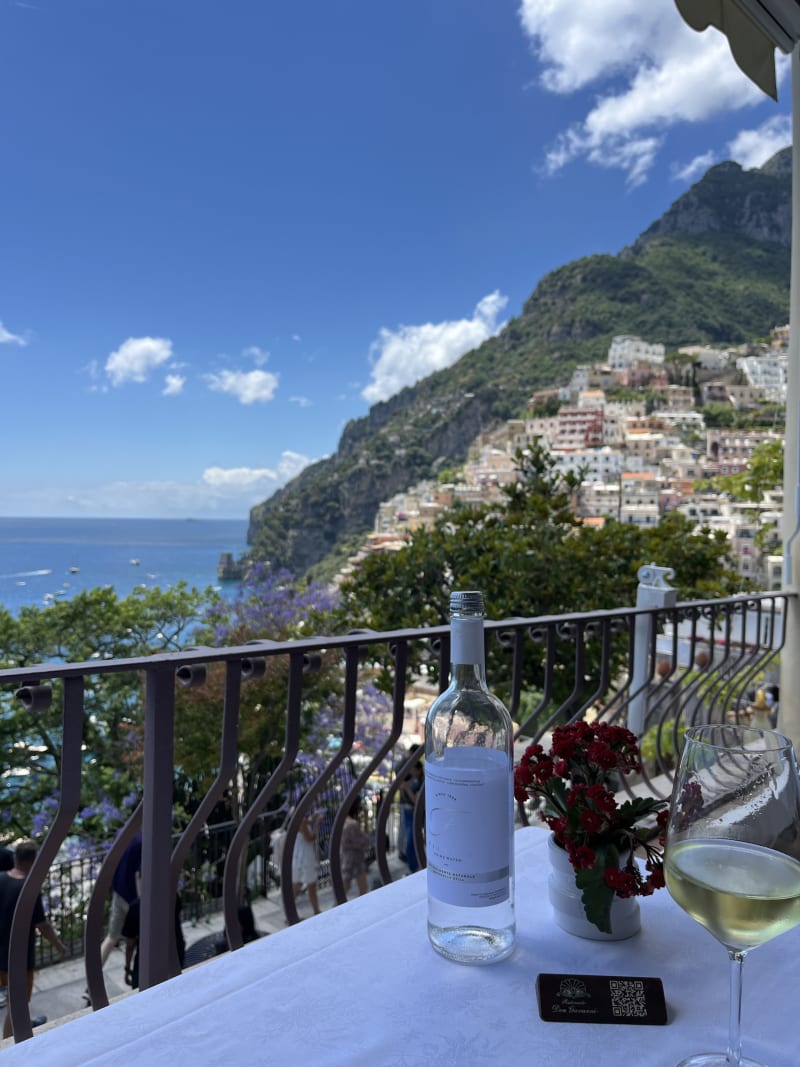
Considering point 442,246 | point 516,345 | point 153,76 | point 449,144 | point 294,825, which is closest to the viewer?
point 294,825

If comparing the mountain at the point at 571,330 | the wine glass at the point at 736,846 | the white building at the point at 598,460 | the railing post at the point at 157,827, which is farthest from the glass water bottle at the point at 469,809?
the white building at the point at 598,460

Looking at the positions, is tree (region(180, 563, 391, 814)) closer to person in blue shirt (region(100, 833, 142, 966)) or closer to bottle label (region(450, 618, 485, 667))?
person in blue shirt (region(100, 833, 142, 966))

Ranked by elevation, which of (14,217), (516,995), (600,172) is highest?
(600,172)

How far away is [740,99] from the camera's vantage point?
5019cm

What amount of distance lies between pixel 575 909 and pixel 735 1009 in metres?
0.20

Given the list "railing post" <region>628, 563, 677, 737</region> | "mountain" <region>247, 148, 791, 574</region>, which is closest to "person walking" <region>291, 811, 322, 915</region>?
"railing post" <region>628, 563, 677, 737</region>

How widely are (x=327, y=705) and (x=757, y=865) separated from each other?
9.00 m

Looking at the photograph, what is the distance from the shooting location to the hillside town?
28688mm

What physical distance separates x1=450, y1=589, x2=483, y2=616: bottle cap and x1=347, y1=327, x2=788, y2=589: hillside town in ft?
83.8

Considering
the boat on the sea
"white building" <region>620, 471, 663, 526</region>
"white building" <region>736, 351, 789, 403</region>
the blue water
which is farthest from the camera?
"white building" <region>736, 351, 789, 403</region>

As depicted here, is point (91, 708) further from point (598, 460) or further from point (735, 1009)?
point (598, 460)

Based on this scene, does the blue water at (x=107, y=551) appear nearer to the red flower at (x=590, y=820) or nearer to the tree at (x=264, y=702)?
the tree at (x=264, y=702)

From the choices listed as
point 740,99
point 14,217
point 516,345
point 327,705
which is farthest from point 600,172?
point 327,705

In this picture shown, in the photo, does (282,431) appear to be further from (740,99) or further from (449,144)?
(740,99)
